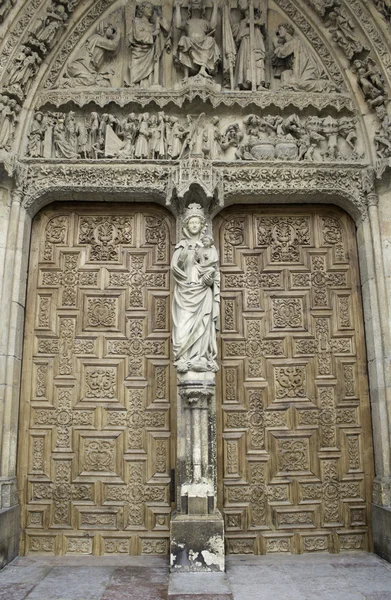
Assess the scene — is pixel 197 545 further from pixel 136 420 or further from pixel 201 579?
pixel 136 420

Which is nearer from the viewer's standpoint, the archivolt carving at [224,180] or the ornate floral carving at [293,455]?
the ornate floral carving at [293,455]

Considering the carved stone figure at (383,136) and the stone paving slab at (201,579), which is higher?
the carved stone figure at (383,136)

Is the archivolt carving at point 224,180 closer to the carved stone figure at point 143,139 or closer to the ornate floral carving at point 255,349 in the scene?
the carved stone figure at point 143,139

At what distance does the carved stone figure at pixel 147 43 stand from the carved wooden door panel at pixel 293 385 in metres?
2.22

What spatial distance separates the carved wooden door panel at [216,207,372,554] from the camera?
666 cm

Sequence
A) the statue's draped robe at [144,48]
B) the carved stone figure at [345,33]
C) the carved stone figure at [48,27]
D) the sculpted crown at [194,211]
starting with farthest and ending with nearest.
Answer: the statue's draped robe at [144,48], the carved stone figure at [345,33], the carved stone figure at [48,27], the sculpted crown at [194,211]

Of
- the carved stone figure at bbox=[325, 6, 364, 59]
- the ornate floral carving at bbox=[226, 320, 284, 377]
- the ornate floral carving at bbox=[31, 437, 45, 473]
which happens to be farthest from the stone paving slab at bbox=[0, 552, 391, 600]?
the carved stone figure at bbox=[325, 6, 364, 59]

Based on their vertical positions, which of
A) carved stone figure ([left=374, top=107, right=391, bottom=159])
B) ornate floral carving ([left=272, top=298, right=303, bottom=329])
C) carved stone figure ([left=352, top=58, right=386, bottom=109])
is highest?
carved stone figure ([left=352, top=58, right=386, bottom=109])

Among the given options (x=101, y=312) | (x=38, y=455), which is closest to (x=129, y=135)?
(x=101, y=312)

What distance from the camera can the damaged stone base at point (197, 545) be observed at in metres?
5.59

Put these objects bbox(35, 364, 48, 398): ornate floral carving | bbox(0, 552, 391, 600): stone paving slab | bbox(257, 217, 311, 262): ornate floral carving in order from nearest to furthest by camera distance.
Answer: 1. bbox(0, 552, 391, 600): stone paving slab
2. bbox(35, 364, 48, 398): ornate floral carving
3. bbox(257, 217, 311, 262): ornate floral carving

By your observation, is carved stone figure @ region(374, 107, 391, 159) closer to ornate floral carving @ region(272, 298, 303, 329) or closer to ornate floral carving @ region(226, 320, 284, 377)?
ornate floral carving @ region(272, 298, 303, 329)

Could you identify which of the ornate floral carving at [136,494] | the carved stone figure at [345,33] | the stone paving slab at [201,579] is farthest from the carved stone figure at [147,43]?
the stone paving slab at [201,579]

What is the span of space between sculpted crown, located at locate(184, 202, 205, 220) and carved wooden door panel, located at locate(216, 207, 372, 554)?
82 cm
